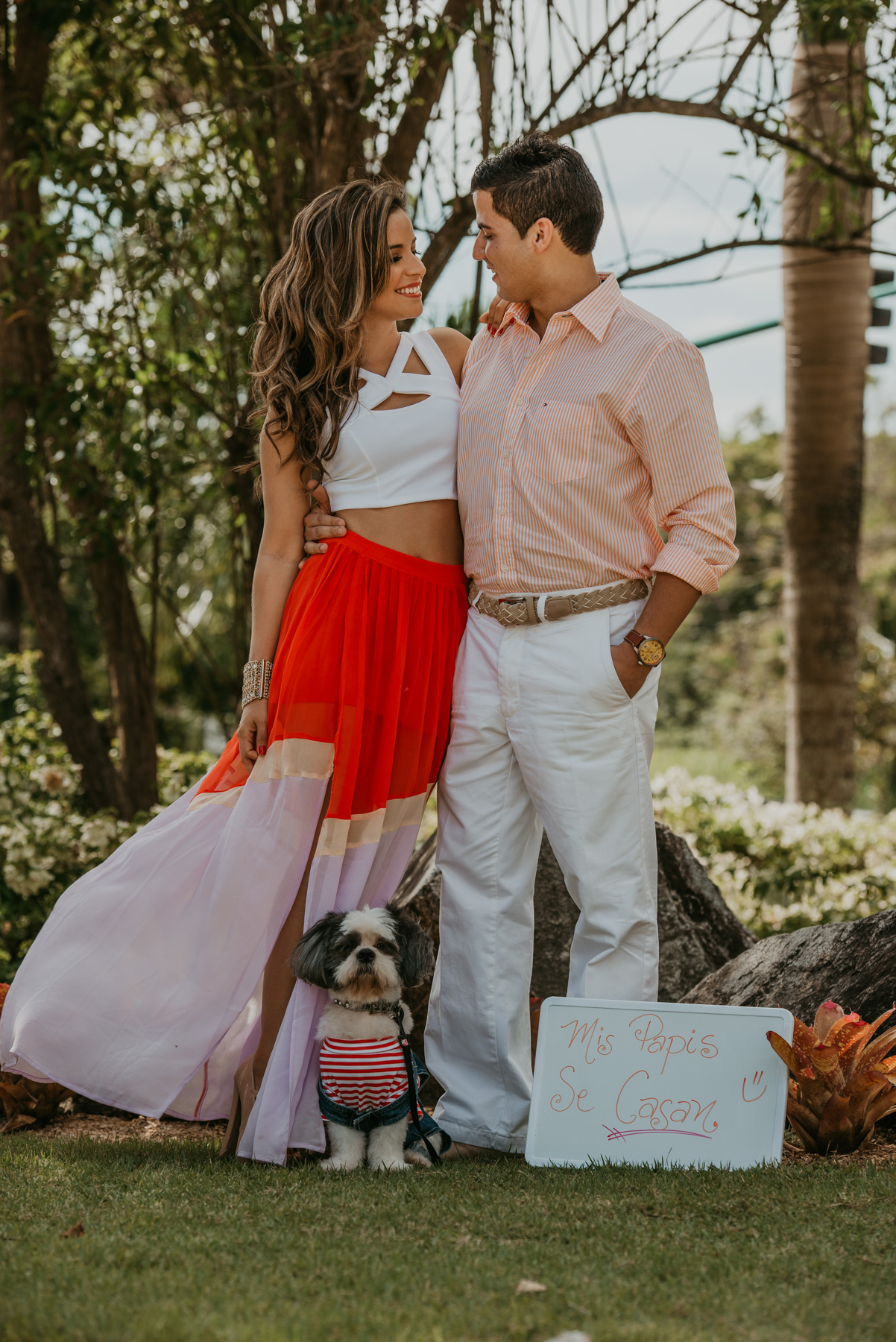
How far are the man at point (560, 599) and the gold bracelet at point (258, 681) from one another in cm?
32

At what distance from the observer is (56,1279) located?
2.00 m

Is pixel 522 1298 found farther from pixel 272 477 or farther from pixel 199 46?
pixel 199 46

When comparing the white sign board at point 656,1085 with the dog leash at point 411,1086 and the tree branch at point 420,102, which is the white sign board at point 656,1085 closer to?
the dog leash at point 411,1086

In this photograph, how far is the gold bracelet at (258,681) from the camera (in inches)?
119

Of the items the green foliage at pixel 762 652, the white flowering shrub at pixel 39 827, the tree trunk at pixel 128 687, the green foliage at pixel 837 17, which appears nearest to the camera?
the green foliage at pixel 837 17

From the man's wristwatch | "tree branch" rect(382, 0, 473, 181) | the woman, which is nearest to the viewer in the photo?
the man's wristwatch

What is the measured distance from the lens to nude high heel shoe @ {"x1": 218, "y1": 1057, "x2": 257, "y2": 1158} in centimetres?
295

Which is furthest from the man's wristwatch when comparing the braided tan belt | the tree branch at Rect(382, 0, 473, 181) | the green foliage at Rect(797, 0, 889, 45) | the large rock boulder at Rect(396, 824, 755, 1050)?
the green foliage at Rect(797, 0, 889, 45)

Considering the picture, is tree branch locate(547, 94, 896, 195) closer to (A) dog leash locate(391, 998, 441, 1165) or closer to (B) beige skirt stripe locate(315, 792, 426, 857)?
(B) beige skirt stripe locate(315, 792, 426, 857)

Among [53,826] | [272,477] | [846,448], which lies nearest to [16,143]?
[53,826]

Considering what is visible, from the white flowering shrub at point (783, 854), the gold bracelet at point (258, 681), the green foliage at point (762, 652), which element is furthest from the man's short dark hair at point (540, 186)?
the green foliage at point (762, 652)

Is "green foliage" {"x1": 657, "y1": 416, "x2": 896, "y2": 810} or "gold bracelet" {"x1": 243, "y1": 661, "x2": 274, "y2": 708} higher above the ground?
"gold bracelet" {"x1": 243, "y1": 661, "x2": 274, "y2": 708}

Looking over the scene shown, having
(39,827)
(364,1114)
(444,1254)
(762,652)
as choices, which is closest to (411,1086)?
(364,1114)

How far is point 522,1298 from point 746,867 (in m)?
4.39
